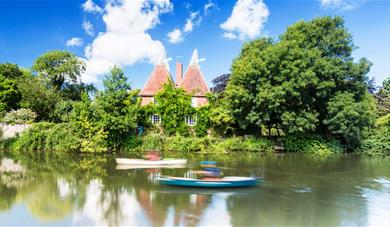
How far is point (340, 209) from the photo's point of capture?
12734mm

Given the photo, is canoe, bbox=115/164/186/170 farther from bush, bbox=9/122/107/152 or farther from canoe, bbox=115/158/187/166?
bush, bbox=9/122/107/152

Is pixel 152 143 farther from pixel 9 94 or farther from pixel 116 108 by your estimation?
pixel 9 94

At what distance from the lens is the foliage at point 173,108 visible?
3297cm

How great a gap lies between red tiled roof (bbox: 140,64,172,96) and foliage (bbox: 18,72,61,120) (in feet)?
35.3

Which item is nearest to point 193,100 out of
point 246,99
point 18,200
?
point 246,99

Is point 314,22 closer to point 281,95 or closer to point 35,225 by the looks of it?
point 281,95

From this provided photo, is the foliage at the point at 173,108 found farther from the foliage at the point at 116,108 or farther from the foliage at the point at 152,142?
the foliage at the point at 116,108

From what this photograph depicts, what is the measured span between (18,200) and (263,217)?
9964 millimetres

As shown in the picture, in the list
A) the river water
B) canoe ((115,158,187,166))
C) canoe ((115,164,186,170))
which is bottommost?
the river water

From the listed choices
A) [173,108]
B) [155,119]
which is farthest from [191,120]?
[155,119]

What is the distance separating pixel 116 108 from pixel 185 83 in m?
10.2

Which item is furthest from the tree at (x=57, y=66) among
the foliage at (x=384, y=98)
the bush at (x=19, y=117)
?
the foliage at (x=384, y=98)

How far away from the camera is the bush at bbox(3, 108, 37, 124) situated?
32.2 metres

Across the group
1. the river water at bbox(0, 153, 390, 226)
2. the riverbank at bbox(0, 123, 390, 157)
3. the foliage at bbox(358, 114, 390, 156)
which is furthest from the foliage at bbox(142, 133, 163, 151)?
the foliage at bbox(358, 114, 390, 156)
